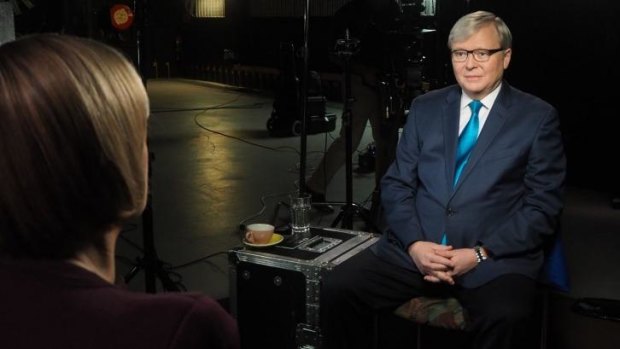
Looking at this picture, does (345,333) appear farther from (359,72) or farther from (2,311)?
(359,72)

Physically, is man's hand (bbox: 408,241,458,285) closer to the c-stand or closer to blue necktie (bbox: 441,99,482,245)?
blue necktie (bbox: 441,99,482,245)

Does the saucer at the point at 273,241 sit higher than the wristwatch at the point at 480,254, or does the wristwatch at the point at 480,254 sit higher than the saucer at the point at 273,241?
the wristwatch at the point at 480,254

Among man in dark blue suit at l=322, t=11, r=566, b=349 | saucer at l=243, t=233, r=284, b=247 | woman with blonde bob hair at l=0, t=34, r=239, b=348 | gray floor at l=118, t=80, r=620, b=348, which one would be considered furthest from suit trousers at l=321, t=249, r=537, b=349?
woman with blonde bob hair at l=0, t=34, r=239, b=348

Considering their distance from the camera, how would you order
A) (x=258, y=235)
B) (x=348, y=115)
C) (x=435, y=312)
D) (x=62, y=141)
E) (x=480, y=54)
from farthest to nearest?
(x=348, y=115)
(x=258, y=235)
(x=480, y=54)
(x=435, y=312)
(x=62, y=141)

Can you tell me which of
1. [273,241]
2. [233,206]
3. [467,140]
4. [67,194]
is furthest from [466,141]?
[233,206]

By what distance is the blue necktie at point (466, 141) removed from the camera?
7.17 ft

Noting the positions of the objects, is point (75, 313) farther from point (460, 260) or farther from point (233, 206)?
point (233, 206)

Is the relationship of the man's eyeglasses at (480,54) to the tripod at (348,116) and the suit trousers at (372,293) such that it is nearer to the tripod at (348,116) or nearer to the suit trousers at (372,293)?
the suit trousers at (372,293)

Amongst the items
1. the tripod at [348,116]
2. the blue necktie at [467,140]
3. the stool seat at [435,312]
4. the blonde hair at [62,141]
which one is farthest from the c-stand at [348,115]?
the blonde hair at [62,141]

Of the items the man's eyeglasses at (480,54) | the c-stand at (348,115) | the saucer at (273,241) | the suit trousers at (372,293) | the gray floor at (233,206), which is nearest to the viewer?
the suit trousers at (372,293)

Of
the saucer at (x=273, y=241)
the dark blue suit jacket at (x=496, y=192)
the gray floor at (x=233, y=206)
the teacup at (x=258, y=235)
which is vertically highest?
the dark blue suit jacket at (x=496, y=192)

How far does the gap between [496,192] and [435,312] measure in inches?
17.4

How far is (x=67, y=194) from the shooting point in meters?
0.68

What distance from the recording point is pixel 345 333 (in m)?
2.15
